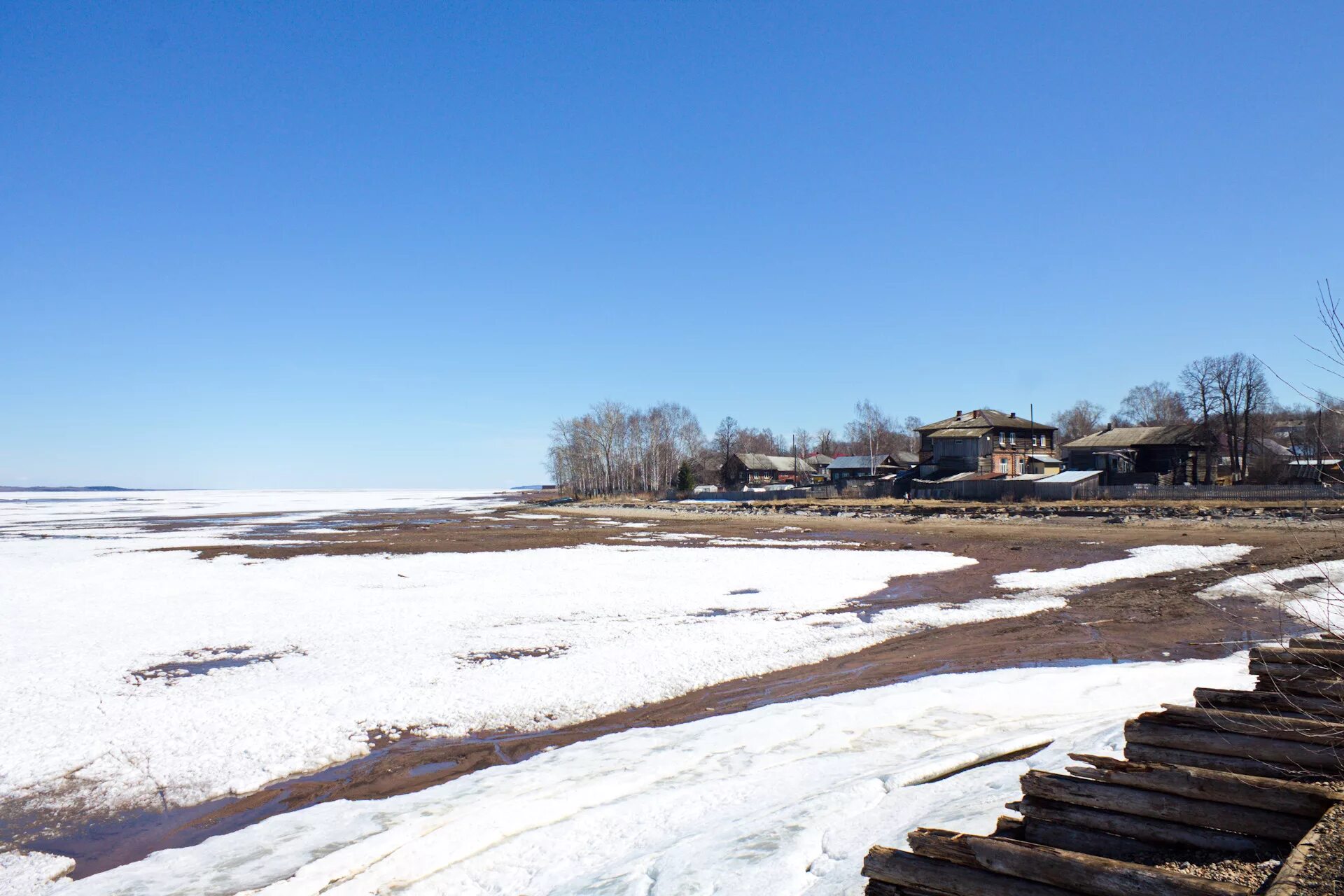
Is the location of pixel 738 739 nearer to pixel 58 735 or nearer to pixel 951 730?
pixel 951 730

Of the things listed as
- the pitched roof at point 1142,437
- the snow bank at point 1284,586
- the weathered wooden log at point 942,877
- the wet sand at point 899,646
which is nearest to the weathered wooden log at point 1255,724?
the wet sand at point 899,646

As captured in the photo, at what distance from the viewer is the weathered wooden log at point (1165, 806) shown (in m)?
4.23

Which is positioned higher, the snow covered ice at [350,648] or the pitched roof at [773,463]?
the pitched roof at [773,463]

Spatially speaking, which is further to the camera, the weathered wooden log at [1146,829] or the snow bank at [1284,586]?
the snow bank at [1284,586]

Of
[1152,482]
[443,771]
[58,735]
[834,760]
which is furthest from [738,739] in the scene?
[1152,482]

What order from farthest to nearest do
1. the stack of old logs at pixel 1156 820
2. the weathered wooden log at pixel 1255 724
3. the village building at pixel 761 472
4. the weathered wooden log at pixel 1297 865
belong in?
the village building at pixel 761 472, the weathered wooden log at pixel 1255 724, the stack of old logs at pixel 1156 820, the weathered wooden log at pixel 1297 865

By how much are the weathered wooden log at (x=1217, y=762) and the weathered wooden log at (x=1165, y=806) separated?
467 millimetres

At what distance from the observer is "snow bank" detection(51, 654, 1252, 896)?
6328 millimetres

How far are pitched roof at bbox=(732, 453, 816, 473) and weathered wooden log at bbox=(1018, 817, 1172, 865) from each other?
108 meters

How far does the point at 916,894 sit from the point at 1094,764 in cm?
165

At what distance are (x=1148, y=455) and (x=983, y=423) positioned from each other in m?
15.1

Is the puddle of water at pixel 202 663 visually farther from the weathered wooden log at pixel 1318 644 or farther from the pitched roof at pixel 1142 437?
the pitched roof at pixel 1142 437

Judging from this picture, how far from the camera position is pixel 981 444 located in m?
75.1

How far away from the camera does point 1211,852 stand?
14.0 ft
